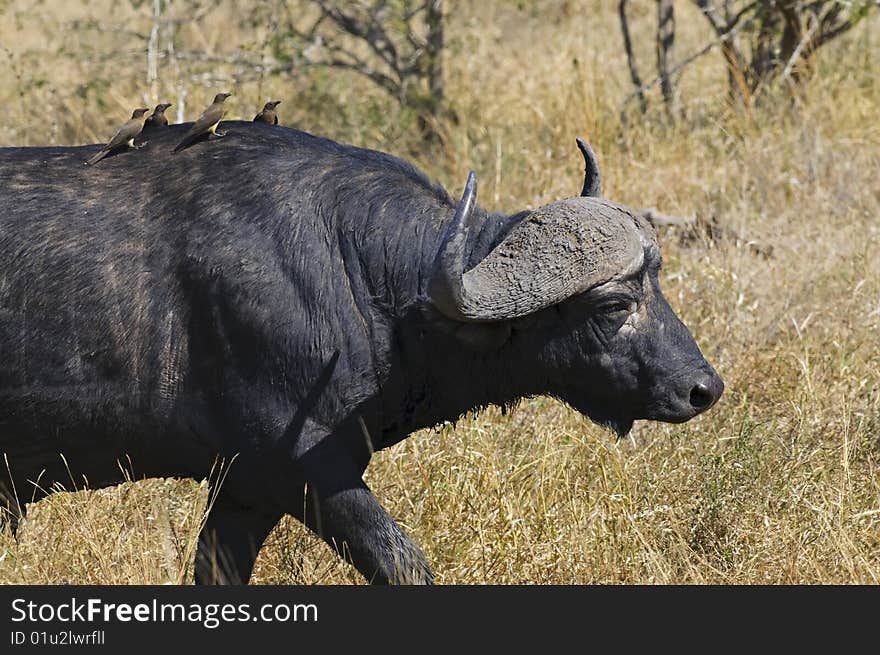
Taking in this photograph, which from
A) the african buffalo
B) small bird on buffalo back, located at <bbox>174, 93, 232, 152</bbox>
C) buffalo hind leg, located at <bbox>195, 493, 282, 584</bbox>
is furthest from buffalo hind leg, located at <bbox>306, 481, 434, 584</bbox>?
small bird on buffalo back, located at <bbox>174, 93, 232, 152</bbox>

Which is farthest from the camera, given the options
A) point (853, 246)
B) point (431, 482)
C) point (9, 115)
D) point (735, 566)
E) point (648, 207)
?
point (9, 115)

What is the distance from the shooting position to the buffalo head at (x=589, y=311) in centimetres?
420

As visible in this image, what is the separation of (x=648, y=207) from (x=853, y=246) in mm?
1246

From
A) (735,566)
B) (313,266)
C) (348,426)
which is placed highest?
(313,266)

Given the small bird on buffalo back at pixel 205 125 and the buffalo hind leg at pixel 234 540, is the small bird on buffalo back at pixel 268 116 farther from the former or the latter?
the buffalo hind leg at pixel 234 540

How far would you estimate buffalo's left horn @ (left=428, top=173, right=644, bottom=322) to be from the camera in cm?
419

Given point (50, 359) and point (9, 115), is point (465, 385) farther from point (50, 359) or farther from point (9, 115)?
point (9, 115)

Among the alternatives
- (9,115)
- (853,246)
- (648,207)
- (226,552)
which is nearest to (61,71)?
(9,115)

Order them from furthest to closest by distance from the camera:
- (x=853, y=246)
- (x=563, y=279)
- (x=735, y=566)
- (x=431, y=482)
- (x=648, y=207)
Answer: (x=648, y=207), (x=853, y=246), (x=431, y=482), (x=735, y=566), (x=563, y=279)

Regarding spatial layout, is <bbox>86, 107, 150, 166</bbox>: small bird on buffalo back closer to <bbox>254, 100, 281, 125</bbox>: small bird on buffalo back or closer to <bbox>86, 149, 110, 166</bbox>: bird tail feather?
<bbox>86, 149, 110, 166</bbox>: bird tail feather

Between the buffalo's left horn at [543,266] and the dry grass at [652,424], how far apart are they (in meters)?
1.06

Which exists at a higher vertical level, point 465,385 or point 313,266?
point 313,266

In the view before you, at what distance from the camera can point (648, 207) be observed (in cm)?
822

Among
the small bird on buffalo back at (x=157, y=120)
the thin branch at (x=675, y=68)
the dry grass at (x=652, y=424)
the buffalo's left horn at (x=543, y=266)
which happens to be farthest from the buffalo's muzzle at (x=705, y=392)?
the thin branch at (x=675, y=68)
